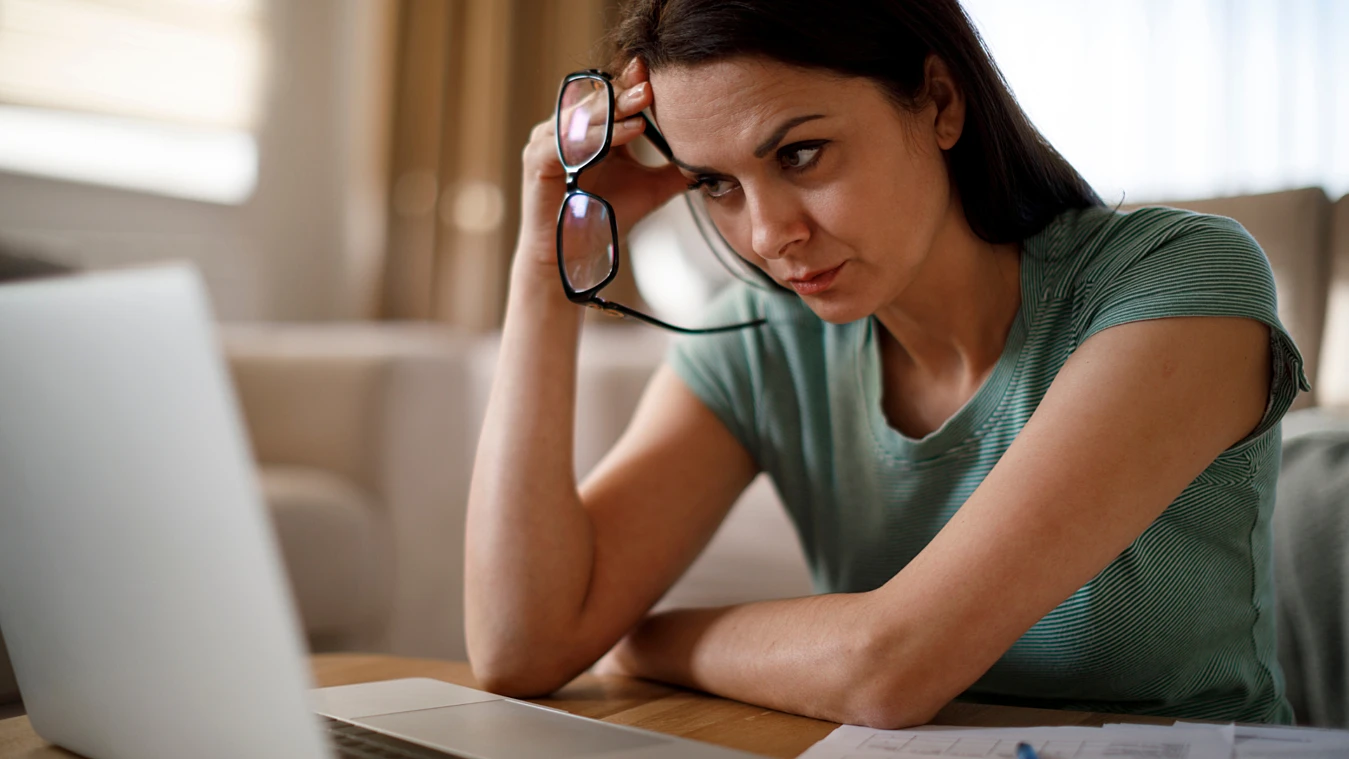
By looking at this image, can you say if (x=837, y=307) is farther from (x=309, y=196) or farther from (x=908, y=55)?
(x=309, y=196)

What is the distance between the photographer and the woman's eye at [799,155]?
0.80 m

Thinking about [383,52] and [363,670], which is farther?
[383,52]

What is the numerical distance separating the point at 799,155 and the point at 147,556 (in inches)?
20.9

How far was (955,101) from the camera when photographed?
34.3 inches

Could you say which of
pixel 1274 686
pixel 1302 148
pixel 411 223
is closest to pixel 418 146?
pixel 411 223

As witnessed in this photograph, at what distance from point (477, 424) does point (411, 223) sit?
4.59 feet

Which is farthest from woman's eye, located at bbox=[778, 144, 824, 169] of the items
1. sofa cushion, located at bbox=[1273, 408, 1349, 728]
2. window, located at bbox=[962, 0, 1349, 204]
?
window, located at bbox=[962, 0, 1349, 204]

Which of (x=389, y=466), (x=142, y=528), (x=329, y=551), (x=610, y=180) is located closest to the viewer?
(x=142, y=528)

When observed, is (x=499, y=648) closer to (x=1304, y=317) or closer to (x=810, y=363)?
(x=810, y=363)

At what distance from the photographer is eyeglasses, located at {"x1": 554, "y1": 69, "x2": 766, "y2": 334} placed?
3.01 feet

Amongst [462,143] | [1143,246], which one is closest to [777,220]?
[1143,246]

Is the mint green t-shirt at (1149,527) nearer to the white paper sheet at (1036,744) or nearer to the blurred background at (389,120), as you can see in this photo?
the white paper sheet at (1036,744)

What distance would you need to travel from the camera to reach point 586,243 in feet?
3.23

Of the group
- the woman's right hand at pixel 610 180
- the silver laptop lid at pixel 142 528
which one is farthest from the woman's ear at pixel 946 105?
the silver laptop lid at pixel 142 528
